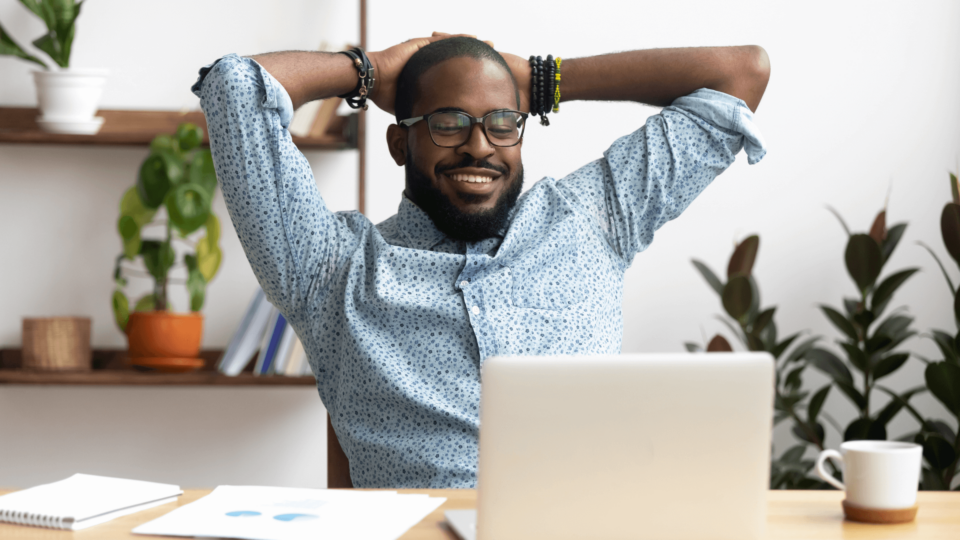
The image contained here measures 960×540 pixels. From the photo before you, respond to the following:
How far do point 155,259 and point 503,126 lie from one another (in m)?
1.09

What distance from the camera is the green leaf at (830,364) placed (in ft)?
7.17

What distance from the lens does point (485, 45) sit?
1559 millimetres

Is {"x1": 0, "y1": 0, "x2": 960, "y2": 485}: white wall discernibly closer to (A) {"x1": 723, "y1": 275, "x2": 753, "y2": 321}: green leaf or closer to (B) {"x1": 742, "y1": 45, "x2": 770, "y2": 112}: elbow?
(A) {"x1": 723, "y1": 275, "x2": 753, "y2": 321}: green leaf

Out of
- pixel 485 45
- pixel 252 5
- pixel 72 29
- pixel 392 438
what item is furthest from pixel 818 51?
pixel 72 29

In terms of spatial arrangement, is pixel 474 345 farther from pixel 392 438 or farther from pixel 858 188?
pixel 858 188

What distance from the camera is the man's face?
1491mm

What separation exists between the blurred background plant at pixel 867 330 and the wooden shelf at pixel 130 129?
4.28 ft

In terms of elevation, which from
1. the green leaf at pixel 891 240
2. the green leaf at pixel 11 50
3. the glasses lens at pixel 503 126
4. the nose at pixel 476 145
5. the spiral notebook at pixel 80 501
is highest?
the green leaf at pixel 11 50

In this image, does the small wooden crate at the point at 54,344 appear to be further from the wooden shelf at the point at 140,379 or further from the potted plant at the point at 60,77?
the potted plant at the point at 60,77

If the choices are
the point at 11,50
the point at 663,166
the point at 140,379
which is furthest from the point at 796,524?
the point at 11,50

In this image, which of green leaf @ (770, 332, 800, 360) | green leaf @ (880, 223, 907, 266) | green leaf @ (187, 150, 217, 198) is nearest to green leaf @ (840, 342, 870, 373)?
green leaf @ (770, 332, 800, 360)

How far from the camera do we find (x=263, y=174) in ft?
4.46

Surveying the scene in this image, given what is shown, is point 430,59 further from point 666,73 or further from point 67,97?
point 67,97

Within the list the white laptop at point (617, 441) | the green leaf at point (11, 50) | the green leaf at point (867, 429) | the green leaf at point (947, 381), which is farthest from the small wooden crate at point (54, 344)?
the green leaf at point (947, 381)
